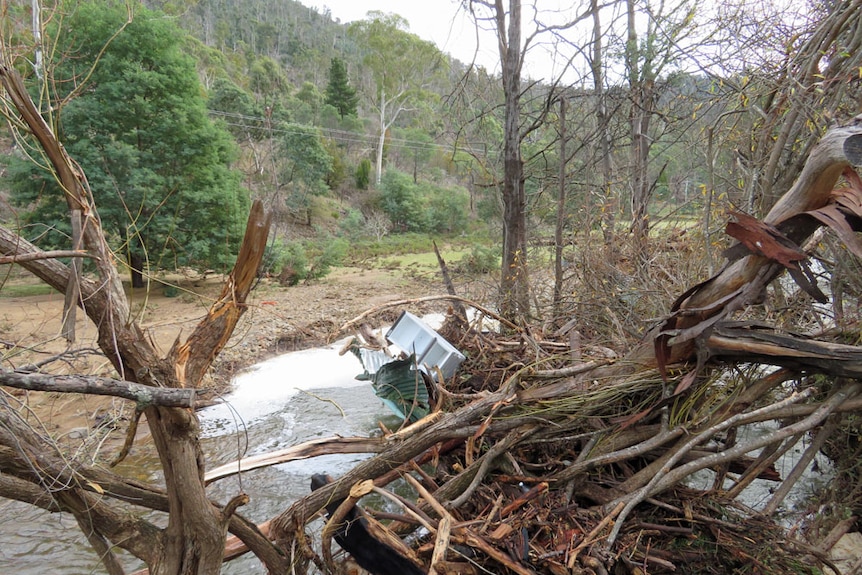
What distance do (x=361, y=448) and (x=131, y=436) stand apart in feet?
4.90

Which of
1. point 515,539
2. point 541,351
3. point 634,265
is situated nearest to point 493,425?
point 515,539

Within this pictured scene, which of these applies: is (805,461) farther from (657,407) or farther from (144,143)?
(144,143)

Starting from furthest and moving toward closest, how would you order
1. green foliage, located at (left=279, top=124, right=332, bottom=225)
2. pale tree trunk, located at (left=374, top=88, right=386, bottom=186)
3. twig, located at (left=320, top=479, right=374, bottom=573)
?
pale tree trunk, located at (left=374, top=88, right=386, bottom=186) → green foliage, located at (left=279, top=124, right=332, bottom=225) → twig, located at (left=320, top=479, right=374, bottom=573)

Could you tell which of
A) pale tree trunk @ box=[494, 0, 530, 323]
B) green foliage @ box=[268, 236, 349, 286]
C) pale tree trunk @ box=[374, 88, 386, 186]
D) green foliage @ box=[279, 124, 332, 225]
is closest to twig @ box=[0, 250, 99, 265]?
pale tree trunk @ box=[494, 0, 530, 323]

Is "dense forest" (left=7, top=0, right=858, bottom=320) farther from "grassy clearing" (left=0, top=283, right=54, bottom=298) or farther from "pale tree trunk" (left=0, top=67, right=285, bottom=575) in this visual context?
"grassy clearing" (left=0, top=283, right=54, bottom=298)

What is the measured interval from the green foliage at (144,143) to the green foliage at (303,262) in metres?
2.43

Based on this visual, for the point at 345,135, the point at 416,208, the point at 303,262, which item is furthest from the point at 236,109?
the point at 345,135

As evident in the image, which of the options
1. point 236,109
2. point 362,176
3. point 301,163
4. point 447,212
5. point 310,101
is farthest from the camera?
point 310,101

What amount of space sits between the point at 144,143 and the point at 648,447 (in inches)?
452

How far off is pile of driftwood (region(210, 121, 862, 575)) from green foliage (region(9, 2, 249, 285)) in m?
7.49

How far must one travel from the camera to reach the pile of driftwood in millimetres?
2430

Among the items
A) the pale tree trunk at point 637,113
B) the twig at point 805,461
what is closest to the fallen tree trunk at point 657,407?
the twig at point 805,461

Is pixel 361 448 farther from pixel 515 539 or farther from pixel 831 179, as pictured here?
pixel 831 179

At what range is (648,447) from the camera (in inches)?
118
